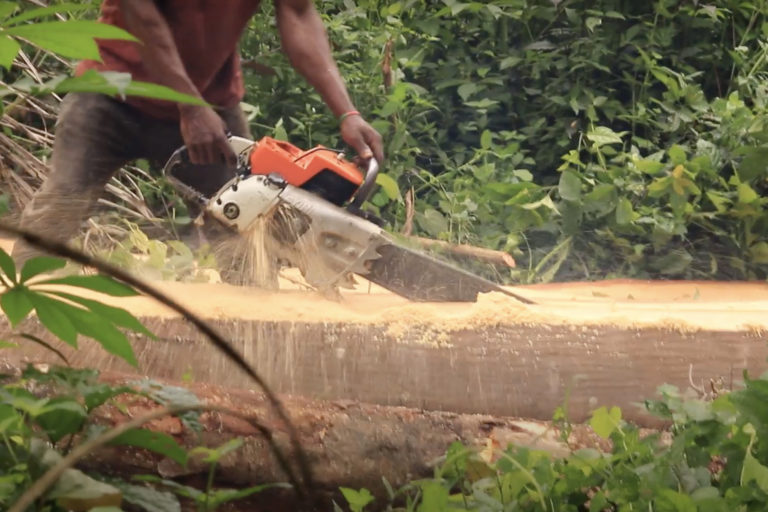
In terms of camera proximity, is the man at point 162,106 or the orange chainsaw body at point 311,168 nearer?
the man at point 162,106

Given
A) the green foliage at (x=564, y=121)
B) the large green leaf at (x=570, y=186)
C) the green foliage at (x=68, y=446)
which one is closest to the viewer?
the green foliage at (x=68, y=446)

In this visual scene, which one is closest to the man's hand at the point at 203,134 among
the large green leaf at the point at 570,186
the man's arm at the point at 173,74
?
the man's arm at the point at 173,74

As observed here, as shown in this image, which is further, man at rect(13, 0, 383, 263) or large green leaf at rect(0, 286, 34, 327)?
man at rect(13, 0, 383, 263)

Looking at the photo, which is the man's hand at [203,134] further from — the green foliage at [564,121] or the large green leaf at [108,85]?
the large green leaf at [108,85]

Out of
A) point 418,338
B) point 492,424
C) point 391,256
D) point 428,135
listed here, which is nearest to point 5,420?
point 492,424

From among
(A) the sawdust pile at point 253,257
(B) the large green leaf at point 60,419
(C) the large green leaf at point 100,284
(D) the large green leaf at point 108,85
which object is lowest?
(A) the sawdust pile at point 253,257

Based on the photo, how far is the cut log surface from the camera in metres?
1.23

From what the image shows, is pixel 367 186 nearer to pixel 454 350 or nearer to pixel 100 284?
pixel 454 350

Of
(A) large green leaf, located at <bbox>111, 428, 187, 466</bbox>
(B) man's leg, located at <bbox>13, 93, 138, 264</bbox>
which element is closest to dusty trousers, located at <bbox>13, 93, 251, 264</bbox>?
(B) man's leg, located at <bbox>13, 93, 138, 264</bbox>

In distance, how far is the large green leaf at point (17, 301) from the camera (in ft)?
1.88

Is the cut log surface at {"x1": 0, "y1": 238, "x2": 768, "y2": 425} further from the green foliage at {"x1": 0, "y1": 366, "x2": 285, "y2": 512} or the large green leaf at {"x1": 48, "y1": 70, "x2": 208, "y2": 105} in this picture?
the large green leaf at {"x1": 48, "y1": 70, "x2": 208, "y2": 105}

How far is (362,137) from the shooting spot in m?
1.40

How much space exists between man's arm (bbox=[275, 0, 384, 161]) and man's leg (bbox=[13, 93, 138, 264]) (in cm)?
25

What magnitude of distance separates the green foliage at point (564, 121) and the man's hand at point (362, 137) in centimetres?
3
